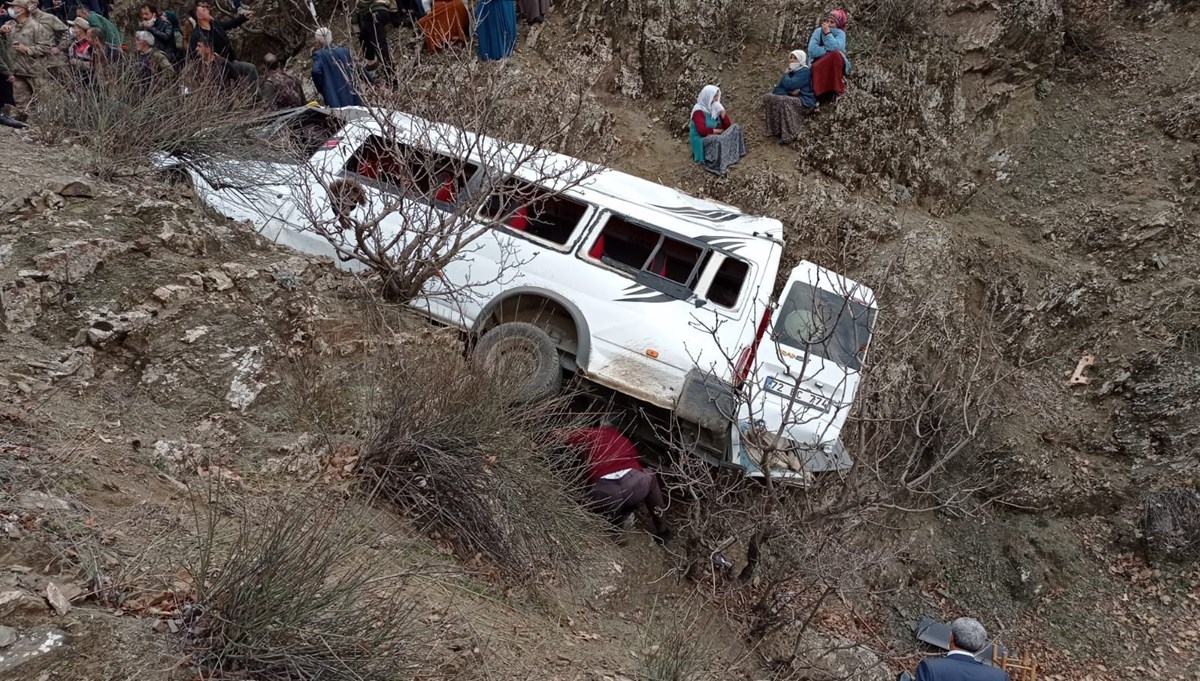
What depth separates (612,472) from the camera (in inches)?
245

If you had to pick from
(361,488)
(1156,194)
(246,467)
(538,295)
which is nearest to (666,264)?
(538,295)

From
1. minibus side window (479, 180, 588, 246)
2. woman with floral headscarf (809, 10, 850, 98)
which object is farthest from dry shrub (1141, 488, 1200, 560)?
minibus side window (479, 180, 588, 246)

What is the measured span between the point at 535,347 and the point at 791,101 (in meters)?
6.22

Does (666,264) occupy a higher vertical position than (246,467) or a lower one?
higher

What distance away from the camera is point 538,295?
707 cm

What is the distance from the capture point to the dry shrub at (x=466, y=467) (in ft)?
16.3

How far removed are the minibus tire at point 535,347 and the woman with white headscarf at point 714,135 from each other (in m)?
5.09

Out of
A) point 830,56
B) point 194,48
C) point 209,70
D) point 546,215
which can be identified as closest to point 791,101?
point 830,56

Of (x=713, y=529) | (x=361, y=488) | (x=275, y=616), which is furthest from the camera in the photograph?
(x=713, y=529)

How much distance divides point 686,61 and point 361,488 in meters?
9.11

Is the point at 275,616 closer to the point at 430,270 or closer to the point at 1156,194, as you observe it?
the point at 430,270

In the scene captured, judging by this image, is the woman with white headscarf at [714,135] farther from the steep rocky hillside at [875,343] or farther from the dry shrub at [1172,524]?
the dry shrub at [1172,524]

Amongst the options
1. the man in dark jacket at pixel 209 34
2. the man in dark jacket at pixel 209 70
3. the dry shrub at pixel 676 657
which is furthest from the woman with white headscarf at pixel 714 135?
the dry shrub at pixel 676 657

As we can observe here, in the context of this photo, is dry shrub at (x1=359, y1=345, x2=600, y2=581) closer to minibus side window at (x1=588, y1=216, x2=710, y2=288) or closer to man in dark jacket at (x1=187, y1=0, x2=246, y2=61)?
minibus side window at (x1=588, y1=216, x2=710, y2=288)
